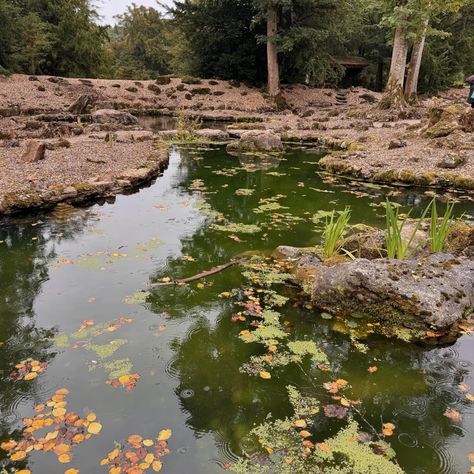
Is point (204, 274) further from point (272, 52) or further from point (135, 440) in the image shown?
point (272, 52)

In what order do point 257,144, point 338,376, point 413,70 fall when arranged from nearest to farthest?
1. point 338,376
2. point 257,144
3. point 413,70

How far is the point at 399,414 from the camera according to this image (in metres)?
2.80

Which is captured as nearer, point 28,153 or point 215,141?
point 28,153

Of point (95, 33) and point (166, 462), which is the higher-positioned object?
point (95, 33)

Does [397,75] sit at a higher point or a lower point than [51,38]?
lower

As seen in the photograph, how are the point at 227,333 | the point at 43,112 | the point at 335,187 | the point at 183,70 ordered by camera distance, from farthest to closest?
the point at 183,70, the point at 43,112, the point at 335,187, the point at 227,333

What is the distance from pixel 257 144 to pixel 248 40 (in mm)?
15814

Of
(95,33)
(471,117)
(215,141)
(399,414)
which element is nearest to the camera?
(399,414)

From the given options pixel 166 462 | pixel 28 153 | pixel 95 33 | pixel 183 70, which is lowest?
pixel 166 462

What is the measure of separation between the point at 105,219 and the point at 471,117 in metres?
9.55

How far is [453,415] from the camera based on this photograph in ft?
9.16

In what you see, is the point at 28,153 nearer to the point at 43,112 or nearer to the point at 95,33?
the point at 43,112

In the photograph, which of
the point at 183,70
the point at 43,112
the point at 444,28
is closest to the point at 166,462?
the point at 43,112

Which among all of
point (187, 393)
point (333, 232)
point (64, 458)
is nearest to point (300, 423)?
point (187, 393)
